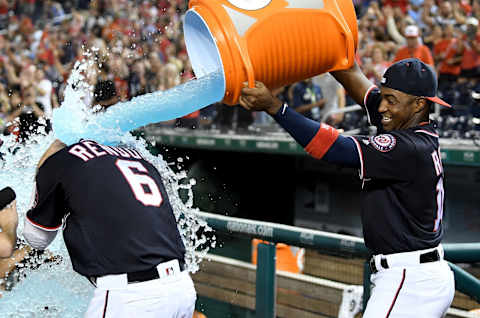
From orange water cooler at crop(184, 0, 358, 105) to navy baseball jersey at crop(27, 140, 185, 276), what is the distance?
53 centimetres

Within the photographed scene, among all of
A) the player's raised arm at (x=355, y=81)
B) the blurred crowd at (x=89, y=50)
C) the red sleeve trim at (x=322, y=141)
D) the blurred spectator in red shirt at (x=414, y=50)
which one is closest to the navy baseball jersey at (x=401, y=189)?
A: the red sleeve trim at (x=322, y=141)

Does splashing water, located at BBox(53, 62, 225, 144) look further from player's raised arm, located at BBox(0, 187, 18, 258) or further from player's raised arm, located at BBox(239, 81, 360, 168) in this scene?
player's raised arm, located at BBox(0, 187, 18, 258)

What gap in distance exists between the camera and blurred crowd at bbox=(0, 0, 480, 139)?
284 inches

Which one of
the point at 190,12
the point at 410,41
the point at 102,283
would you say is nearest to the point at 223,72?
the point at 190,12

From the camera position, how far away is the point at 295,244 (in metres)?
3.02

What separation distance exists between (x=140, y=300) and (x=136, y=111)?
745mm

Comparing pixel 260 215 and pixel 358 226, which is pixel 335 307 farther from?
pixel 260 215

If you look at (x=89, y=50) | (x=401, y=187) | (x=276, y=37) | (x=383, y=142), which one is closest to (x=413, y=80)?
(x=383, y=142)

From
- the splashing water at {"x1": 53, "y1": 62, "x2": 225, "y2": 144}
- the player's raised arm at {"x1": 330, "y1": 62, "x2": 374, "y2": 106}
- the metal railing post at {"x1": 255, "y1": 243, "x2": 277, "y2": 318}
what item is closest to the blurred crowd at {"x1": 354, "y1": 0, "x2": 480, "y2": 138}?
the player's raised arm at {"x1": 330, "y1": 62, "x2": 374, "y2": 106}

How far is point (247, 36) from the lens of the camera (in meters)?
2.22

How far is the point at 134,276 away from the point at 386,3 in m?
8.97

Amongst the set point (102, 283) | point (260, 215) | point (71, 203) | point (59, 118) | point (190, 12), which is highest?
point (190, 12)

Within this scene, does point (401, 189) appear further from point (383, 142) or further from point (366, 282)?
point (366, 282)

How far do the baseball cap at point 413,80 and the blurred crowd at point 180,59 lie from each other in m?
1.99
